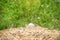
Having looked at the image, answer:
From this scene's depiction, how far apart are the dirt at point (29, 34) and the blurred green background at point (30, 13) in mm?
491

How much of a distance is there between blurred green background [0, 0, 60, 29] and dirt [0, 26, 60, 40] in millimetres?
491

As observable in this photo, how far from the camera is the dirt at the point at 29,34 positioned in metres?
6.03

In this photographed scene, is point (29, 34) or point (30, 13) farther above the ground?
point (30, 13)

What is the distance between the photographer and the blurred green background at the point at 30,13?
23.4 ft

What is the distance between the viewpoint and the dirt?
19.8 feet

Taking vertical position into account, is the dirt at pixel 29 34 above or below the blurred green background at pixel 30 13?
below

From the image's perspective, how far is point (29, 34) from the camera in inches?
245

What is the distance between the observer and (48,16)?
24.0 feet

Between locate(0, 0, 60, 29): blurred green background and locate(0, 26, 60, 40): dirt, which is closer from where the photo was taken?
locate(0, 26, 60, 40): dirt

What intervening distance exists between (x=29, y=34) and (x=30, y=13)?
53.6 inches

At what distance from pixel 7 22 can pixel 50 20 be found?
1.27m

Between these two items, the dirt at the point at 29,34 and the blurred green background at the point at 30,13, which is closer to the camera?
the dirt at the point at 29,34

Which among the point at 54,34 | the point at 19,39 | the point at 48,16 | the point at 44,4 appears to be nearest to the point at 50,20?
the point at 48,16

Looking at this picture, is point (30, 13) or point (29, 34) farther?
point (30, 13)
